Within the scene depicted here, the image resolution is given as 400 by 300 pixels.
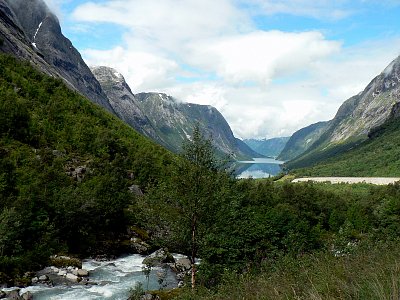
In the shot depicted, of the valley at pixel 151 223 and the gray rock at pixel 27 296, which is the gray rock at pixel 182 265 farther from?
the gray rock at pixel 27 296

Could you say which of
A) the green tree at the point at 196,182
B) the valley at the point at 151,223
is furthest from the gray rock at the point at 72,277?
the green tree at the point at 196,182

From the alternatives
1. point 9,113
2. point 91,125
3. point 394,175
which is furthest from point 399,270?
point 394,175

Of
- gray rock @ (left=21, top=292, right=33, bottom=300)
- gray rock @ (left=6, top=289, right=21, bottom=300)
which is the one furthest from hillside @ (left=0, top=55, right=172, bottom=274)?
gray rock @ (left=21, top=292, right=33, bottom=300)

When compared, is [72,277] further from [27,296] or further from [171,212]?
[171,212]

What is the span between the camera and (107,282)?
38156 mm

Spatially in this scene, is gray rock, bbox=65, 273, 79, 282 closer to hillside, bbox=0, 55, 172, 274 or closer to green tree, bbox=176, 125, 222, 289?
hillside, bbox=0, 55, 172, 274

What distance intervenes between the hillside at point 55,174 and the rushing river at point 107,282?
4984mm

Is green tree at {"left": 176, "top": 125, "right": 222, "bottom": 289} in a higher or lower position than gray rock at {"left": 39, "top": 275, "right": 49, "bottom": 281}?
higher

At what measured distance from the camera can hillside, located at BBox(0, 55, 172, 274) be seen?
4306 centimetres

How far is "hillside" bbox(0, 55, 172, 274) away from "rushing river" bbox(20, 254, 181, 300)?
4.98m

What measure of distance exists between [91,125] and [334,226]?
230ft

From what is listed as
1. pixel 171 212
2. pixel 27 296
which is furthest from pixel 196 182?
pixel 27 296

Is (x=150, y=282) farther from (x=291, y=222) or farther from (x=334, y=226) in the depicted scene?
(x=334, y=226)

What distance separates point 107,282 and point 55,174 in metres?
23.7
